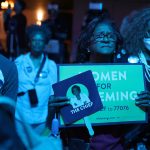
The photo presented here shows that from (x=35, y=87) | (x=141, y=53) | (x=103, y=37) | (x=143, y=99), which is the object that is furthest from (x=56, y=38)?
(x=143, y=99)

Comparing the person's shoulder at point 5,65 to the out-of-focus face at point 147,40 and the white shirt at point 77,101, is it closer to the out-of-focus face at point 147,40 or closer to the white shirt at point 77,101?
the white shirt at point 77,101

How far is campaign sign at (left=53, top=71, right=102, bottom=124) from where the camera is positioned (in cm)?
282

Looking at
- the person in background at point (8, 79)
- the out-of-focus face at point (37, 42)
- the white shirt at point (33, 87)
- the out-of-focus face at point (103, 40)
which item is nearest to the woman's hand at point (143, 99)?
the out-of-focus face at point (103, 40)

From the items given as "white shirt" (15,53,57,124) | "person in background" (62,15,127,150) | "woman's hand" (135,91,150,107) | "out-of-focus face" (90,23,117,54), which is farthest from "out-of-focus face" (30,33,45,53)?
"woman's hand" (135,91,150,107)

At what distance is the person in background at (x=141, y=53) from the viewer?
9.63ft

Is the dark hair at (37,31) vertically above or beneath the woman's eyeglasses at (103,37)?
beneath

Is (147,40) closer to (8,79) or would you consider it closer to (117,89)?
(117,89)

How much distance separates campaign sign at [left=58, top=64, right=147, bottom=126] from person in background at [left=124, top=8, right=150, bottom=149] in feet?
0.21

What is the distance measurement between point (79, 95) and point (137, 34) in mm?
968

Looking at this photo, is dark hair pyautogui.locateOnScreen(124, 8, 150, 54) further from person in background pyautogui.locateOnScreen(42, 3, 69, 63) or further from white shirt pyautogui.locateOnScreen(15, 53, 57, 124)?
person in background pyautogui.locateOnScreen(42, 3, 69, 63)

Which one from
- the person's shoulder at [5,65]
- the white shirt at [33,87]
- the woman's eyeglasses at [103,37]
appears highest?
the woman's eyeglasses at [103,37]

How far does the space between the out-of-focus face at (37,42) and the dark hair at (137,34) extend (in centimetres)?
236

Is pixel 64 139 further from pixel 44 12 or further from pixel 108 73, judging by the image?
pixel 44 12

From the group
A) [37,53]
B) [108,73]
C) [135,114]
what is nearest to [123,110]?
[135,114]
